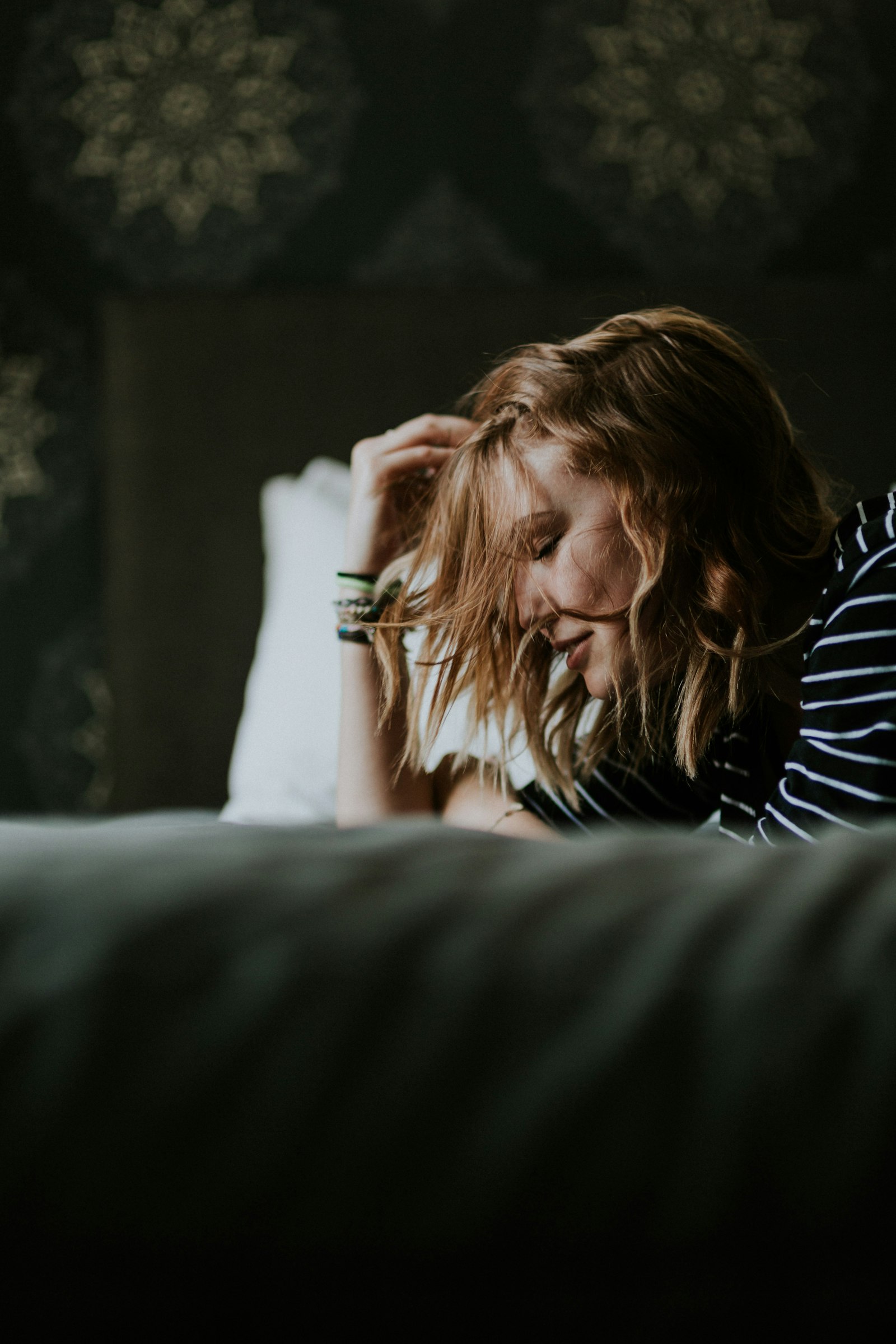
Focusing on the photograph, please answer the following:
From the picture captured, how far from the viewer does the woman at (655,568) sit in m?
0.76

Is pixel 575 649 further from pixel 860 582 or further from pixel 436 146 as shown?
pixel 436 146

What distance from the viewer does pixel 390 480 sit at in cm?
101

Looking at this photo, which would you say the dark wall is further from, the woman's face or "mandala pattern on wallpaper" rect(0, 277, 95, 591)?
the woman's face

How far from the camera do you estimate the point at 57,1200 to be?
17cm

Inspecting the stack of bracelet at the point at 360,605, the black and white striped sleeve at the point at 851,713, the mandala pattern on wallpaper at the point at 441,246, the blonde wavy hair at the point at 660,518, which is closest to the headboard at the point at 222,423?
the mandala pattern on wallpaper at the point at 441,246

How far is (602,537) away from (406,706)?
36 centimetres

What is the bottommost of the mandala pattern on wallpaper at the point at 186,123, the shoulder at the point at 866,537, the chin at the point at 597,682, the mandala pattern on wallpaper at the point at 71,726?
the mandala pattern on wallpaper at the point at 71,726

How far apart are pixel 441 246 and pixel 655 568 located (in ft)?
3.61

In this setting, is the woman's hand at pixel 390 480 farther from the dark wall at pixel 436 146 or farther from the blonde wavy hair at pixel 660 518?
the dark wall at pixel 436 146

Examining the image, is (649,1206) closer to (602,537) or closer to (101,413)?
(602,537)

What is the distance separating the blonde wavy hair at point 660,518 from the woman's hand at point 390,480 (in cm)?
9

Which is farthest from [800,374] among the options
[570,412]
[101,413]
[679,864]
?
[679,864]

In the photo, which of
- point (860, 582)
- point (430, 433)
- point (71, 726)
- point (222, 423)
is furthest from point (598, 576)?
point (71, 726)

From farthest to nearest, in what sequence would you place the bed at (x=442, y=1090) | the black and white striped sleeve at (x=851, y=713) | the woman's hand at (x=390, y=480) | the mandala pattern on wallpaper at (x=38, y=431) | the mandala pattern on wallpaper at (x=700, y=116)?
the mandala pattern on wallpaper at (x=38, y=431) < the mandala pattern on wallpaper at (x=700, y=116) < the woman's hand at (x=390, y=480) < the black and white striped sleeve at (x=851, y=713) < the bed at (x=442, y=1090)
